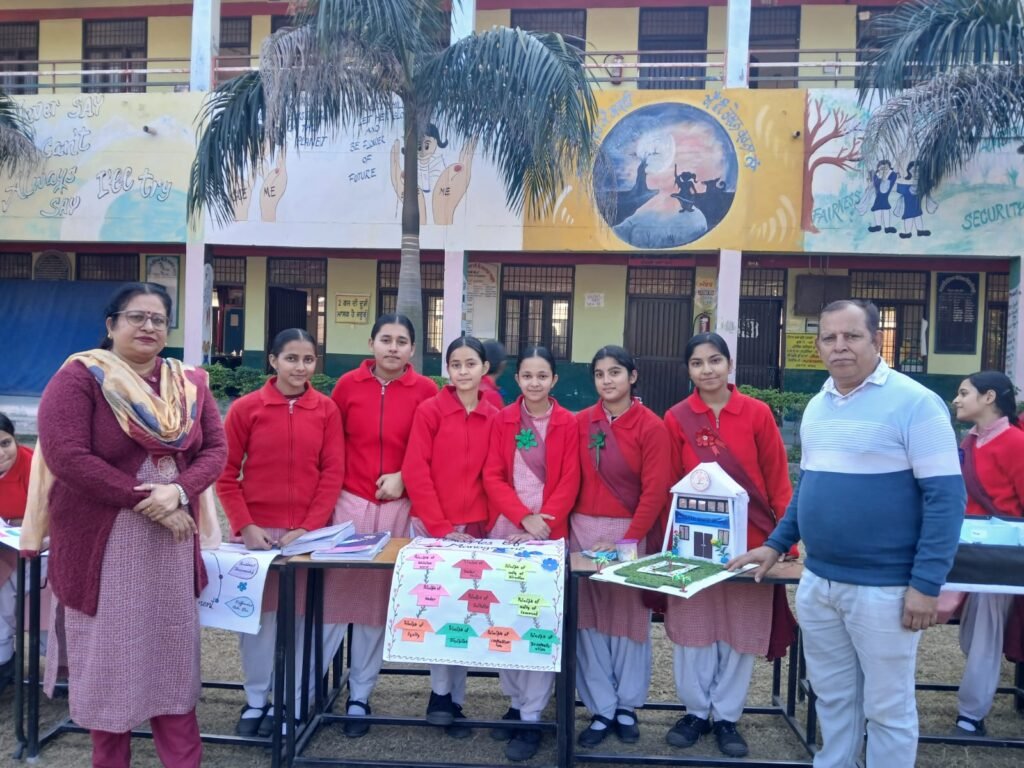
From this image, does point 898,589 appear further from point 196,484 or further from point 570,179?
point 570,179

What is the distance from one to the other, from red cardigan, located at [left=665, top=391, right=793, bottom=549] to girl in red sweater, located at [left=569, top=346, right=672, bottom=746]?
20 centimetres

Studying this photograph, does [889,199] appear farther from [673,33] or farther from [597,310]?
[673,33]

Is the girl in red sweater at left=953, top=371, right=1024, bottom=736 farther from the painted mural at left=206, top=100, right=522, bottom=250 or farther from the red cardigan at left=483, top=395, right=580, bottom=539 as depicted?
the painted mural at left=206, top=100, right=522, bottom=250

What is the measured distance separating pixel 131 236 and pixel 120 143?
4.19 feet

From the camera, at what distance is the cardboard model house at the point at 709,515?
10.3ft

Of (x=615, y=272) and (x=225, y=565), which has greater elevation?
(x=615, y=272)

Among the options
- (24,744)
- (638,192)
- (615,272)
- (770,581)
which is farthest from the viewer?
(615,272)

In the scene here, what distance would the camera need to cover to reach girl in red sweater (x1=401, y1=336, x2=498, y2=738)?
11.4ft

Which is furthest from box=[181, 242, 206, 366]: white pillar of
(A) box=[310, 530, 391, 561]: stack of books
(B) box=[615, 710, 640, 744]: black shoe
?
(B) box=[615, 710, 640, 744]: black shoe

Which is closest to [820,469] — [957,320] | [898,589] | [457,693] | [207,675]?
[898,589]

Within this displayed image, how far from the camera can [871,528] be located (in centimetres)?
254

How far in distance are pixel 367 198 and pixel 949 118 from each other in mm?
6964

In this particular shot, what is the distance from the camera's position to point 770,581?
305cm

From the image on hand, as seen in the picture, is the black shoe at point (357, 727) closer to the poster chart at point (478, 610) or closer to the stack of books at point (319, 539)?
the poster chart at point (478, 610)
